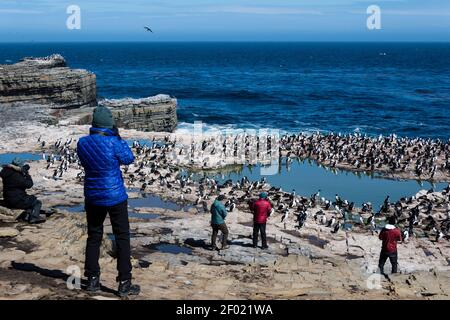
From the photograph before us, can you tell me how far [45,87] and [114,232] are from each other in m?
47.7

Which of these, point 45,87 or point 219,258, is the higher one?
point 45,87

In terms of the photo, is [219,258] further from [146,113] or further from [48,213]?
[146,113]

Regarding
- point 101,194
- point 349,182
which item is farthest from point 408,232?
point 101,194

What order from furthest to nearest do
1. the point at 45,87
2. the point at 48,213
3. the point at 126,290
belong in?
the point at 45,87 < the point at 48,213 < the point at 126,290

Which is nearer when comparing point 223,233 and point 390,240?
point 390,240

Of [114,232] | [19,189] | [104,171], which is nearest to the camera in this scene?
[104,171]

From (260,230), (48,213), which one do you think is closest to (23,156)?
(48,213)

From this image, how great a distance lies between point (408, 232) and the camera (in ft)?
67.8

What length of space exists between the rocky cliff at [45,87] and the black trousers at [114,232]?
46063mm

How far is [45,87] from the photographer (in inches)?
2051

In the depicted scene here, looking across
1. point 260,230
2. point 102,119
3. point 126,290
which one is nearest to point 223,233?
point 260,230

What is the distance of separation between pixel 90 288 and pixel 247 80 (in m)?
106

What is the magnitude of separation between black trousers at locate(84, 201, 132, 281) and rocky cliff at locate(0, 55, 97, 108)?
46063 mm

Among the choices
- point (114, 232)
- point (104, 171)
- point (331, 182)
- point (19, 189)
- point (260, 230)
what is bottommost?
point (331, 182)
